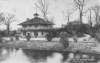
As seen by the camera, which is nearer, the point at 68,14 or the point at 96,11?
the point at 68,14

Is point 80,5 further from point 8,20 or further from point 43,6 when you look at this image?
point 8,20

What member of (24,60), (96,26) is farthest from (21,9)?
(96,26)

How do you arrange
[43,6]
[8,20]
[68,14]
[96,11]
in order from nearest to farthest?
[68,14], [96,11], [8,20], [43,6]

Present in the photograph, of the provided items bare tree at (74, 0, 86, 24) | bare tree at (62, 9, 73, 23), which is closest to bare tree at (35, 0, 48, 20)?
bare tree at (62, 9, 73, 23)

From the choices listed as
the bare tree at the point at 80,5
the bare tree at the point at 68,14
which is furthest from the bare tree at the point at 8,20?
A: the bare tree at the point at 80,5

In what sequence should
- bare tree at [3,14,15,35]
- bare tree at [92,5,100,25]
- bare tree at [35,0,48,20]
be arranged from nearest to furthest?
1. bare tree at [92,5,100,25]
2. bare tree at [3,14,15,35]
3. bare tree at [35,0,48,20]

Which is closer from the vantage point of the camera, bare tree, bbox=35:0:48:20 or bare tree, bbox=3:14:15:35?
bare tree, bbox=3:14:15:35

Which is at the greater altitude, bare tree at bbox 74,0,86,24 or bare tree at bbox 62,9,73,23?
bare tree at bbox 74,0,86,24

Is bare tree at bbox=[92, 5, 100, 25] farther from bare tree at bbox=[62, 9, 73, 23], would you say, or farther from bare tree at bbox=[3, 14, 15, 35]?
bare tree at bbox=[3, 14, 15, 35]

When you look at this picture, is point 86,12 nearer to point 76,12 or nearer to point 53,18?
point 76,12

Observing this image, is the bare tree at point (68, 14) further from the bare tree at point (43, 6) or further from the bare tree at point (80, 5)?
the bare tree at point (43, 6)

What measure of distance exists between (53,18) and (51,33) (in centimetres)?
119

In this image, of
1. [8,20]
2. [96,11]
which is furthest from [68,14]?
[8,20]

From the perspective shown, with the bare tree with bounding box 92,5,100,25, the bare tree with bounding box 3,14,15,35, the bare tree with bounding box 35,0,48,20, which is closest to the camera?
the bare tree with bounding box 92,5,100,25
